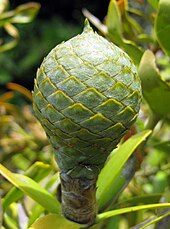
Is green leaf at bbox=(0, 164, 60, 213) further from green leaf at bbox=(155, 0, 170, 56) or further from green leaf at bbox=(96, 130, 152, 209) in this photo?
green leaf at bbox=(155, 0, 170, 56)

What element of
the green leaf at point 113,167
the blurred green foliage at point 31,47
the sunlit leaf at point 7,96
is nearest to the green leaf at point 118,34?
the green leaf at point 113,167

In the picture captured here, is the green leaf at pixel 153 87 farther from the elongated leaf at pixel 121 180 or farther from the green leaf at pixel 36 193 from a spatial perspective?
the green leaf at pixel 36 193

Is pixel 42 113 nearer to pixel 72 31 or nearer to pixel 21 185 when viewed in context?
pixel 21 185

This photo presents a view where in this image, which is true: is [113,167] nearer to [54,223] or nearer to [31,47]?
[54,223]

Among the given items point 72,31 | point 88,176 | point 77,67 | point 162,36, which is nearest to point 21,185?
point 88,176

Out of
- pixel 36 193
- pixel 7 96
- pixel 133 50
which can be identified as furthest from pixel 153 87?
pixel 7 96

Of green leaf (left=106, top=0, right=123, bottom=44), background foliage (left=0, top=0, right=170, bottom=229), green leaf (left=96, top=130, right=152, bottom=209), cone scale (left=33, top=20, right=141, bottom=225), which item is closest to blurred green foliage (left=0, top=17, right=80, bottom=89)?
background foliage (left=0, top=0, right=170, bottom=229)

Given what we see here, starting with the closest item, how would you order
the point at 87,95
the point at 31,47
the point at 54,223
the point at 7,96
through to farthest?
1. the point at 87,95
2. the point at 54,223
3. the point at 7,96
4. the point at 31,47
